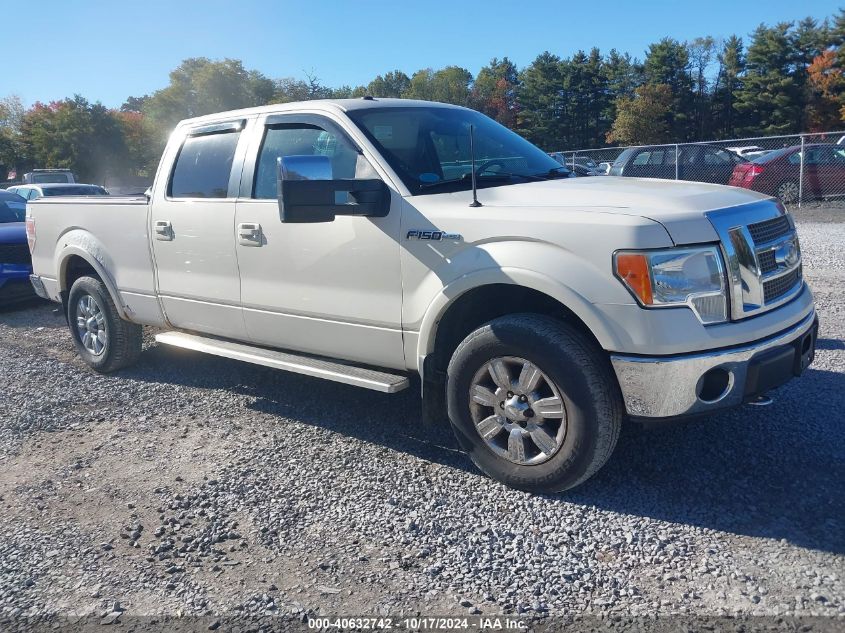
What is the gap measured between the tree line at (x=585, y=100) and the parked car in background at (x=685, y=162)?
119 ft

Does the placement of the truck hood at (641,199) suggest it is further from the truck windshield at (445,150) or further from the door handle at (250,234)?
the door handle at (250,234)

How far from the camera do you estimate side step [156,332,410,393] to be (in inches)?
163

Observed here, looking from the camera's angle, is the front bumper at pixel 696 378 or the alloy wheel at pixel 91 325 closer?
the front bumper at pixel 696 378

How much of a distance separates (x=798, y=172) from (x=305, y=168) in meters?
17.1

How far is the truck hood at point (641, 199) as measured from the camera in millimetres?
3344

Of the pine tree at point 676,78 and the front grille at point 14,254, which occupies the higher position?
the pine tree at point 676,78

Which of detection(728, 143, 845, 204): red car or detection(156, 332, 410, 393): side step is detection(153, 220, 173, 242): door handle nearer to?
detection(156, 332, 410, 393): side step

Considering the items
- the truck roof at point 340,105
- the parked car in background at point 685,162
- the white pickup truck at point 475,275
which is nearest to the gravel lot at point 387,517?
the white pickup truck at point 475,275

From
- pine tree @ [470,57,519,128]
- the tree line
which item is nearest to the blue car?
the tree line

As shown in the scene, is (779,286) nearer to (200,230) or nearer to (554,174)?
(554,174)

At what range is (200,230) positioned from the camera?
513 cm

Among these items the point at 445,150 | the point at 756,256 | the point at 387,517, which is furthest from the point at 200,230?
the point at 756,256

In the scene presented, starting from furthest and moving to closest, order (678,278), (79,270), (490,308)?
(79,270) → (490,308) → (678,278)

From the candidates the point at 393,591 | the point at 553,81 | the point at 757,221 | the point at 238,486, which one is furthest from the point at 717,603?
the point at 553,81
